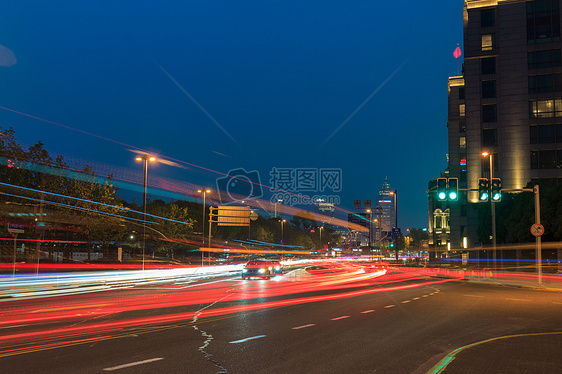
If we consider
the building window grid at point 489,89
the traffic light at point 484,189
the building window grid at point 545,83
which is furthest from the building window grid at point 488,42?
the traffic light at point 484,189

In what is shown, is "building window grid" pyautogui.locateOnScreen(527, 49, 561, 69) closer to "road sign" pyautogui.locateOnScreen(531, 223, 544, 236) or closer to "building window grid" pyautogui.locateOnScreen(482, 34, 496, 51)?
"building window grid" pyautogui.locateOnScreen(482, 34, 496, 51)

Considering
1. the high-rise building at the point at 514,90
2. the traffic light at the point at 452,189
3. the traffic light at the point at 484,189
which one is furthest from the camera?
the high-rise building at the point at 514,90

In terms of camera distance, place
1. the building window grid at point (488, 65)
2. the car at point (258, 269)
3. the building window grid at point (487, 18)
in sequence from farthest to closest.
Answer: the building window grid at point (487, 18)
the building window grid at point (488, 65)
the car at point (258, 269)

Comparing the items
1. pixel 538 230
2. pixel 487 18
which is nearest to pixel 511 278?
pixel 538 230

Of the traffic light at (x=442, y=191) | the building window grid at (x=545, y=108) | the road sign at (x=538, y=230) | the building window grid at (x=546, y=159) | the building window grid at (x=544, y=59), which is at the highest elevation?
the building window grid at (x=544, y=59)

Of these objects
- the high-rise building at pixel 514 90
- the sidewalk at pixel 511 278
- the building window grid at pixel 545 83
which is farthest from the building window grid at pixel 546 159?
the sidewalk at pixel 511 278

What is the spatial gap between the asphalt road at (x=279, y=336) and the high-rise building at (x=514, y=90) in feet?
176

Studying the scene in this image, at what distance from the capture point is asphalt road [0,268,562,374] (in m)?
8.07

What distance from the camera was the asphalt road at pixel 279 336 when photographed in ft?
26.5

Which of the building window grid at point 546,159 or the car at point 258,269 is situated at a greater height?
the building window grid at point 546,159

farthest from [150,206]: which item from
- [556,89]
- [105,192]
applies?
[556,89]

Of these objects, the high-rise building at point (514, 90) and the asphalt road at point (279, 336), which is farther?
the high-rise building at point (514, 90)

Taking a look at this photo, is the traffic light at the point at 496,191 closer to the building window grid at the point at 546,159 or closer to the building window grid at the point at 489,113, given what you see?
the building window grid at the point at 546,159

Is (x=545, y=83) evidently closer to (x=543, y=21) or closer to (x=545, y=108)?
(x=545, y=108)
